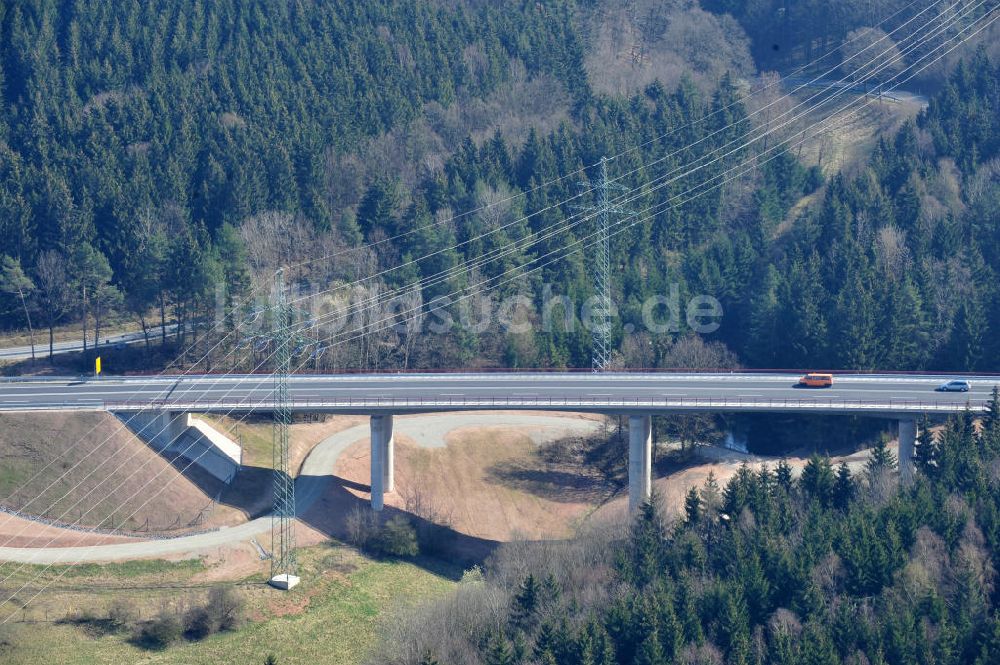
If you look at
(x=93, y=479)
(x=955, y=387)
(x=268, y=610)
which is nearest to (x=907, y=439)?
(x=955, y=387)

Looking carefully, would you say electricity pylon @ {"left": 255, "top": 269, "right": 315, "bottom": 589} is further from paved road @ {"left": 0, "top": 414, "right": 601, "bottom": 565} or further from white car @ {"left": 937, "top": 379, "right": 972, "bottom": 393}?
white car @ {"left": 937, "top": 379, "right": 972, "bottom": 393}

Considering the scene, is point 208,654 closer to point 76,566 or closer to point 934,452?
point 76,566

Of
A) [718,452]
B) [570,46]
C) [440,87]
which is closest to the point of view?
[718,452]

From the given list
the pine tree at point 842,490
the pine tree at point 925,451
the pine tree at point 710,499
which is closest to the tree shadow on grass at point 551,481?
the pine tree at point 710,499

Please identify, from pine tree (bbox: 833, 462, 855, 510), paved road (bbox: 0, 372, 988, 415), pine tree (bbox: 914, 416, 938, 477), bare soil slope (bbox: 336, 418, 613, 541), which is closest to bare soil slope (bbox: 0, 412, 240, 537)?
paved road (bbox: 0, 372, 988, 415)

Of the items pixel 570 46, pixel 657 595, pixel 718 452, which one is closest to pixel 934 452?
pixel 718 452

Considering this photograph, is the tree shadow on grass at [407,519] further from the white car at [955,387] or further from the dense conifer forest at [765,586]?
the white car at [955,387]

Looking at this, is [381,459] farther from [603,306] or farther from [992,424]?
[992,424]
